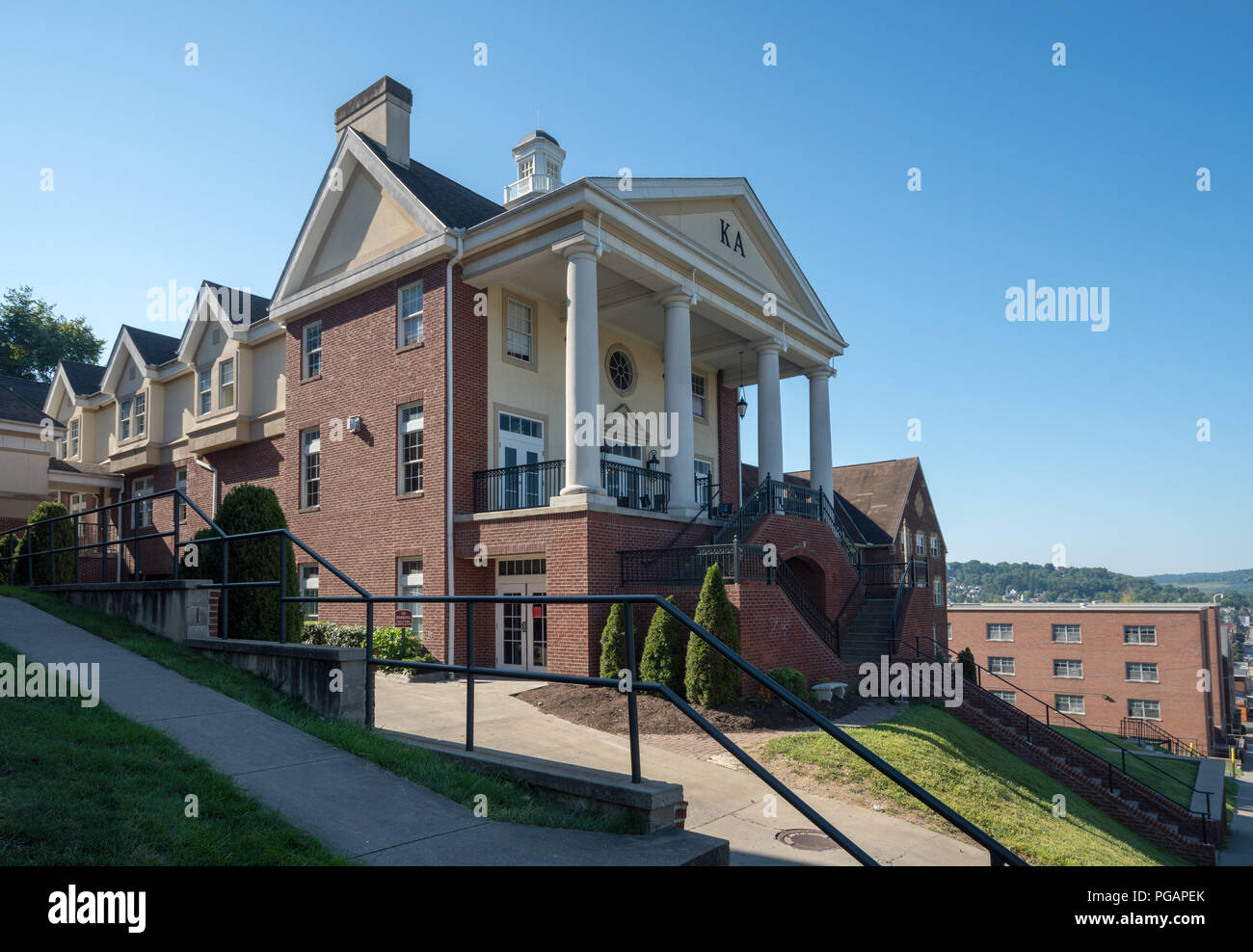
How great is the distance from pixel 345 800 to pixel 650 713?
7.40m

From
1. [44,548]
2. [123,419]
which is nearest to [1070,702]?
[123,419]

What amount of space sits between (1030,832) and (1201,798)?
71.3ft

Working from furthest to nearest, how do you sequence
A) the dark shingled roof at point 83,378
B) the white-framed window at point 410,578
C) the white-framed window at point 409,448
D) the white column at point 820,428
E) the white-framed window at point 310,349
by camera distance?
1. the dark shingled roof at point 83,378
2. the white column at point 820,428
3. the white-framed window at point 310,349
4. the white-framed window at point 409,448
5. the white-framed window at point 410,578

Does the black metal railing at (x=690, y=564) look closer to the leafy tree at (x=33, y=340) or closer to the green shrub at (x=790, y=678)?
the green shrub at (x=790, y=678)

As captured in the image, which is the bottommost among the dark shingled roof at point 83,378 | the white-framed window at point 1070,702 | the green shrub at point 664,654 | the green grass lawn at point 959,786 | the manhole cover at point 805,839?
the white-framed window at point 1070,702

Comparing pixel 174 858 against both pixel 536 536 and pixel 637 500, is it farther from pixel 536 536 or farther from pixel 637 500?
pixel 637 500

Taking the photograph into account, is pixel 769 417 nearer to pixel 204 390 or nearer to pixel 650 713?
pixel 650 713

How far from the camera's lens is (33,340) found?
1746 inches

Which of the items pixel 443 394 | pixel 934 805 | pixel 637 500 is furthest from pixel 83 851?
pixel 637 500

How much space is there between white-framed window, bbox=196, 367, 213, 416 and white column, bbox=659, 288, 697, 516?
14955 millimetres

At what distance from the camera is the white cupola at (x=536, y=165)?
25172 millimetres

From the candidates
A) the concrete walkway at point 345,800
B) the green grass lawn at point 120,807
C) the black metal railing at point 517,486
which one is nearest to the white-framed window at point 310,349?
the black metal railing at point 517,486

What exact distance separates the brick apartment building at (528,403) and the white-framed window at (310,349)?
0.24 feet

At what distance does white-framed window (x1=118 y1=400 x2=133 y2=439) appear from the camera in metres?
28.6
